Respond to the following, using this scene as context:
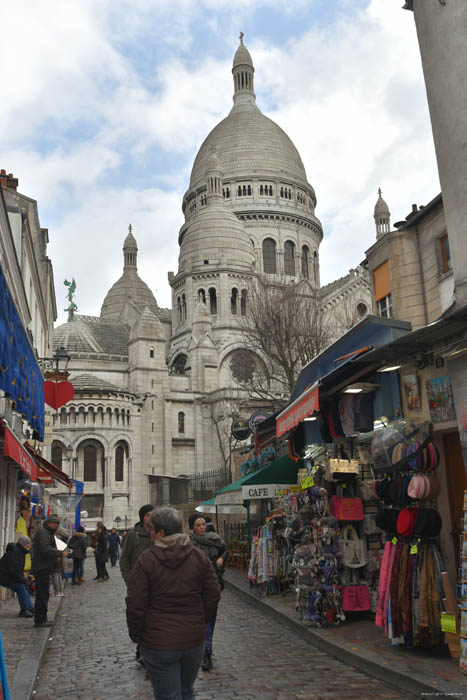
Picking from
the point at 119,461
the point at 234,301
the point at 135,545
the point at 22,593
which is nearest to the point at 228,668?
the point at 135,545

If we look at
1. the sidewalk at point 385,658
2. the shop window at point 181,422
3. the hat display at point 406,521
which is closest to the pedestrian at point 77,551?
the sidewalk at point 385,658

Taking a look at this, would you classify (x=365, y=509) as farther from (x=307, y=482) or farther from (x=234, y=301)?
(x=234, y=301)

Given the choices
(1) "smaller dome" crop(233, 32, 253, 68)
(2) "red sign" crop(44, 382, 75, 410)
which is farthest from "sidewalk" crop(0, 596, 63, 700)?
(1) "smaller dome" crop(233, 32, 253, 68)

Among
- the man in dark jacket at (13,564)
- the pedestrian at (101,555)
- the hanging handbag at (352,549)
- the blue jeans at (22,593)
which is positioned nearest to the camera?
the hanging handbag at (352,549)

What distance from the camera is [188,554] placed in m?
4.51

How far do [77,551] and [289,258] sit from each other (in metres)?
54.5

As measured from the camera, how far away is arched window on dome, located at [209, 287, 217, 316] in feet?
190

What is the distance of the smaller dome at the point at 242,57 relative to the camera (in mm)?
89688

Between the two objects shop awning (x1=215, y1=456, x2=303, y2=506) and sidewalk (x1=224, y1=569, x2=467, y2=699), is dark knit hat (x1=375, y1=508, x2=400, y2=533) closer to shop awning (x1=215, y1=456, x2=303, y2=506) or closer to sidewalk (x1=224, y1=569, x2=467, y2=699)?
sidewalk (x1=224, y1=569, x2=467, y2=699)

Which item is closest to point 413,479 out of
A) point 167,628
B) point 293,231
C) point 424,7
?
point 167,628

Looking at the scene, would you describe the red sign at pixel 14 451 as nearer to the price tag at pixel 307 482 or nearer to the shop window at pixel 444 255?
the price tag at pixel 307 482

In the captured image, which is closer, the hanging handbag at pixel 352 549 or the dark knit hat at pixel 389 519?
the dark knit hat at pixel 389 519

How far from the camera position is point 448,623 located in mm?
6348

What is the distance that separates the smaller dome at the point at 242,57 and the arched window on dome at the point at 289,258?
3375 centimetres
